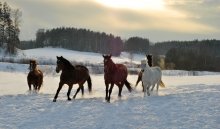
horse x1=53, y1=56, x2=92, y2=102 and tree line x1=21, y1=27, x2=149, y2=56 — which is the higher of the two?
tree line x1=21, y1=27, x2=149, y2=56

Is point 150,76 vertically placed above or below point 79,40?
below

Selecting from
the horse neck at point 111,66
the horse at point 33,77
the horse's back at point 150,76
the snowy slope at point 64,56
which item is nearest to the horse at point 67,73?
the horse neck at point 111,66

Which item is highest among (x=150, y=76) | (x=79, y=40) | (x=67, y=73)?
(x=79, y=40)

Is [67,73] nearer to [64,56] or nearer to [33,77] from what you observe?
[33,77]

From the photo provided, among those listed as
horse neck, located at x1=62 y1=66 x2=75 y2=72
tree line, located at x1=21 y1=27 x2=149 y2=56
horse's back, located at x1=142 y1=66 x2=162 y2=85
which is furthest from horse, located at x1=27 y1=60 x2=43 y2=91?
tree line, located at x1=21 y1=27 x2=149 y2=56

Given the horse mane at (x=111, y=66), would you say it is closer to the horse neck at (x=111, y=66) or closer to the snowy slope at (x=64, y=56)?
the horse neck at (x=111, y=66)

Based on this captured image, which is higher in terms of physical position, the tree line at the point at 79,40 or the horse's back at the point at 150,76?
the tree line at the point at 79,40

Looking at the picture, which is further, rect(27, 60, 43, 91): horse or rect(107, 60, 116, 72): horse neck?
rect(27, 60, 43, 91): horse

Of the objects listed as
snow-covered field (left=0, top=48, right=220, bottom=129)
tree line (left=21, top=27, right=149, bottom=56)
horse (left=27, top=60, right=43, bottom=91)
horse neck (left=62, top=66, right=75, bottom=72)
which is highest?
tree line (left=21, top=27, right=149, bottom=56)

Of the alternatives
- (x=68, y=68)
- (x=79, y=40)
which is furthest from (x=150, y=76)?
(x=79, y=40)

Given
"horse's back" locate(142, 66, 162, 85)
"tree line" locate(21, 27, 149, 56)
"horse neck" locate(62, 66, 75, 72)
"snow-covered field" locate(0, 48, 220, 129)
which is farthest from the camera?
"tree line" locate(21, 27, 149, 56)

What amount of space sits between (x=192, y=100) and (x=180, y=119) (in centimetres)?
384

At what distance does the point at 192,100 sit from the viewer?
15.2m

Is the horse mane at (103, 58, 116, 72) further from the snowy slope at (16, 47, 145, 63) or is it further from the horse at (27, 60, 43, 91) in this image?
the snowy slope at (16, 47, 145, 63)
